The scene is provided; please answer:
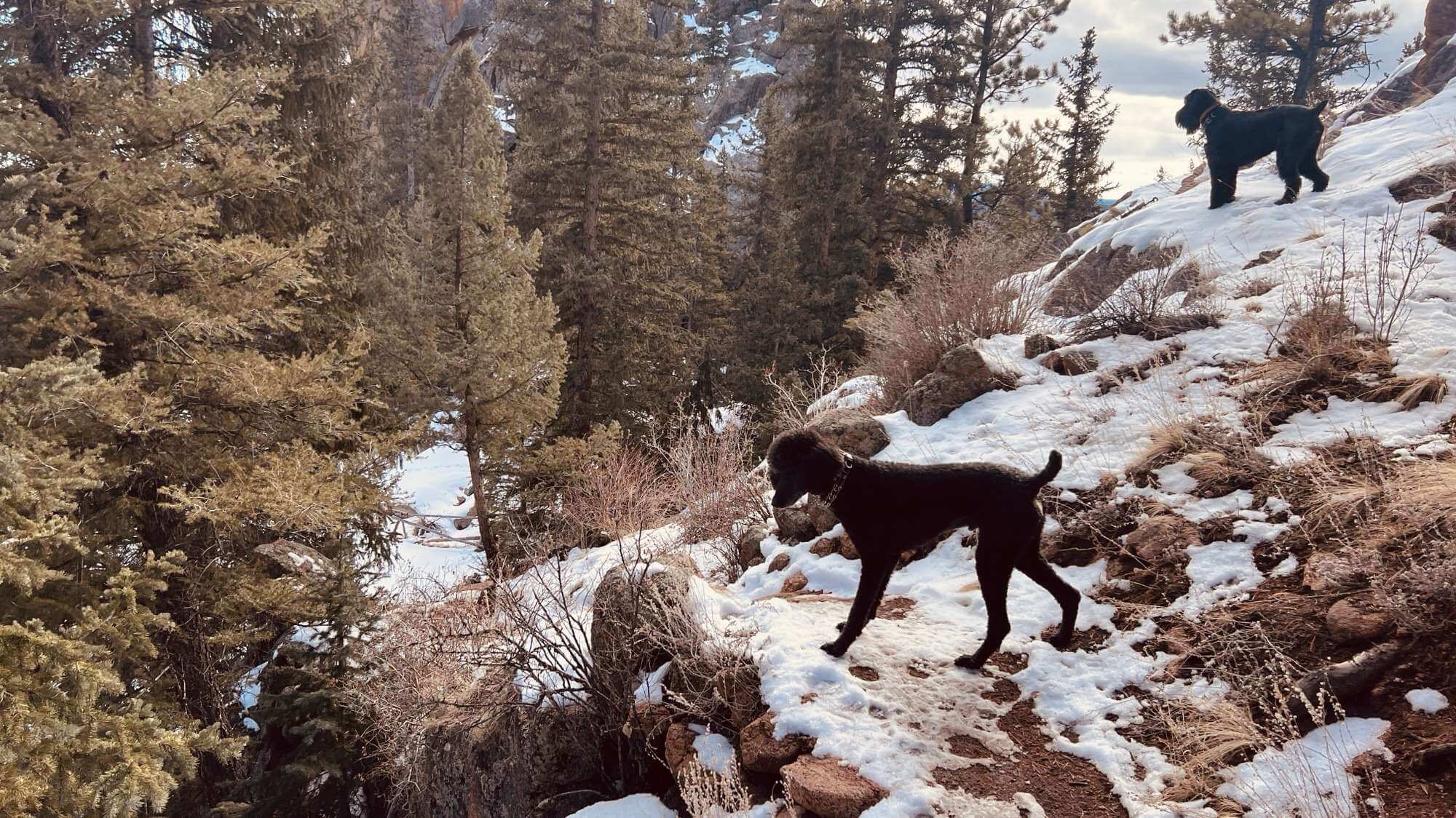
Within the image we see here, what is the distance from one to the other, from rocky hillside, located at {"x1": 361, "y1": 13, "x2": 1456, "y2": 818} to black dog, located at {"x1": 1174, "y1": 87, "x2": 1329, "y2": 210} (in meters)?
0.84

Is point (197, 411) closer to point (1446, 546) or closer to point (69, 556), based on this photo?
point (69, 556)

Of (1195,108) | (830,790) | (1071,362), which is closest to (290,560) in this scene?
(830,790)

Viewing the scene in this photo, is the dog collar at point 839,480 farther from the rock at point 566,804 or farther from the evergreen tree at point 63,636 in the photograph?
the evergreen tree at point 63,636

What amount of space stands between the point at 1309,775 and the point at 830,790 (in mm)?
1777

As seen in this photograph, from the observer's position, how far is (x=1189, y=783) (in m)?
2.66

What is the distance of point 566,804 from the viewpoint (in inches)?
180

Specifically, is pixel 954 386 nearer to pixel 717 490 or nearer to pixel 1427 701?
pixel 717 490

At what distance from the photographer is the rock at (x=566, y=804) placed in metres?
4.48

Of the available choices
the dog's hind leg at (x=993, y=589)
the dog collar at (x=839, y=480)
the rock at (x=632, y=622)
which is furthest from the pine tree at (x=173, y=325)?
the dog's hind leg at (x=993, y=589)

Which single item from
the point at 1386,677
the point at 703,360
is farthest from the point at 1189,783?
the point at 703,360

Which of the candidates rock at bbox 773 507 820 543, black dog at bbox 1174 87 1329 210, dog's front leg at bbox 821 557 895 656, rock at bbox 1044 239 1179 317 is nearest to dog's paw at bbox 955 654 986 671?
dog's front leg at bbox 821 557 895 656

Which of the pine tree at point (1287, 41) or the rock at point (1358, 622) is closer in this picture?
the rock at point (1358, 622)

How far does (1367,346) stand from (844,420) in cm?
393

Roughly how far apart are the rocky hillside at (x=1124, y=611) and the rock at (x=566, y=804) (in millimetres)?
21
